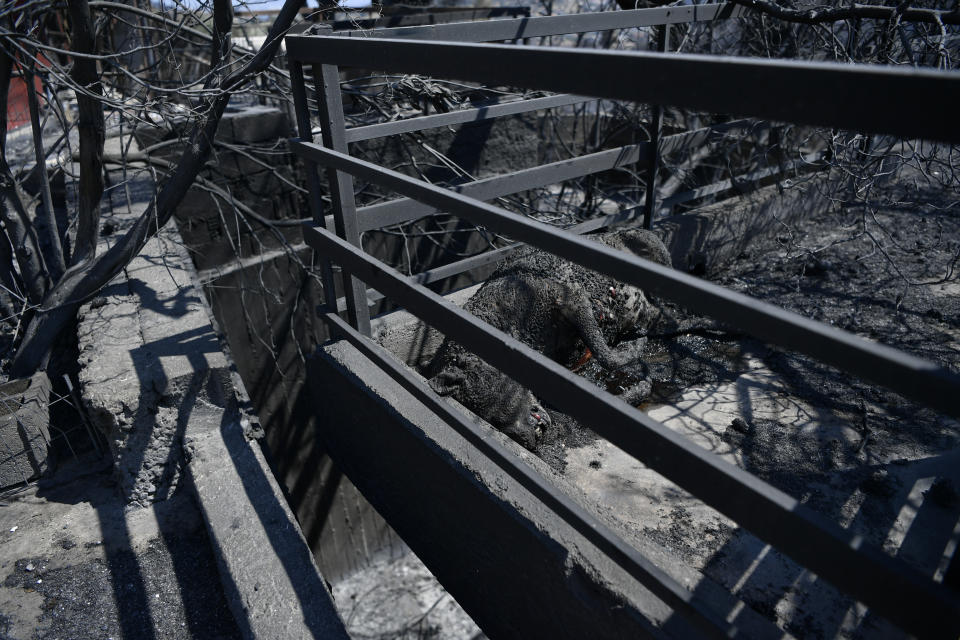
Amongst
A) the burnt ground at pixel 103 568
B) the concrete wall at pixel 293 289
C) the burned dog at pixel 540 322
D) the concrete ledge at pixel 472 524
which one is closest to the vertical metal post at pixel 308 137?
the concrete ledge at pixel 472 524

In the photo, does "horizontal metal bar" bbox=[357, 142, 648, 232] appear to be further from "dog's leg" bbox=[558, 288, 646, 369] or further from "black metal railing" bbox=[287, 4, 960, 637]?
"dog's leg" bbox=[558, 288, 646, 369]

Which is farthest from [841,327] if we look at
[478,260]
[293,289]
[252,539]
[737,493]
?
[293,289]

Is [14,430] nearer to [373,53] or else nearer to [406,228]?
[373,53]

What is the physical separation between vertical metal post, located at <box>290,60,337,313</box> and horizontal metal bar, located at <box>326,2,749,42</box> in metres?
0.30

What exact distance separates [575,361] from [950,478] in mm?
1806

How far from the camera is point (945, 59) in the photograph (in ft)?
13.1

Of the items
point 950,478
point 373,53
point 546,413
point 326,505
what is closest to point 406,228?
point 326,505

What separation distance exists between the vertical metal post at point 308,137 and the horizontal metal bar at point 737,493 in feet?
4.23

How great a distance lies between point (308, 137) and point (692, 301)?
6.70 ft

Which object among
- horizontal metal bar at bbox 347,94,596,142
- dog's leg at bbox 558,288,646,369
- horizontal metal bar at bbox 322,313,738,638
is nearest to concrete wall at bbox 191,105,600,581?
horizontal metal bar at bbox 347,94,596,142

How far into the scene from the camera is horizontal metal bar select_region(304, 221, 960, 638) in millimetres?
1106

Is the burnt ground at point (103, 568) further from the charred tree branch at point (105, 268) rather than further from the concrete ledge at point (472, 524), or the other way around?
the charred tree branch at point (105, 268)

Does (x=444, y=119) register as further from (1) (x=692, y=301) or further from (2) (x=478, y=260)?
(1) (x=692, y=301)

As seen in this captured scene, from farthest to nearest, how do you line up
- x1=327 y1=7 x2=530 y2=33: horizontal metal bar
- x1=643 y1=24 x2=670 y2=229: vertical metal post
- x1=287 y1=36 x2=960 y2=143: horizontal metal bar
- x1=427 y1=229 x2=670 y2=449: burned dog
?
x1=327 y1=7 x2=530 y2=33: horizontal metal bar, x1=643 y1=24 x2=670 y2=229: vertical metal post, x1=427 y1=229 x2=670 y2=449: burned dog, x1=287 y1=36 x2=960 y2=143: horizontal metal bar
